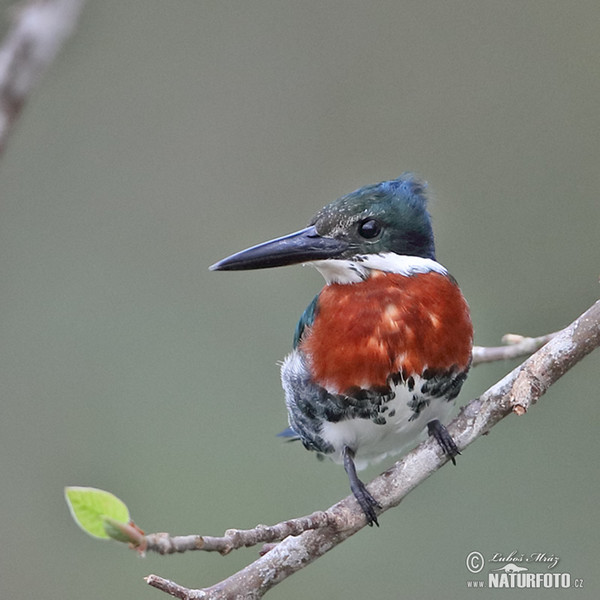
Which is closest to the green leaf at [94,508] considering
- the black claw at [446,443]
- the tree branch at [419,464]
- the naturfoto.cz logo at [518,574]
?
the tree branch at [419,464]

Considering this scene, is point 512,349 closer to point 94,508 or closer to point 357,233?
point 357,233

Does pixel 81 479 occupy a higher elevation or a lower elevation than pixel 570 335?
higher

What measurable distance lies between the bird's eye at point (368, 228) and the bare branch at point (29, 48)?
1.23m

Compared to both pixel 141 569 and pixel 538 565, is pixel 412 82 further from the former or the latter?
pixel 538 565

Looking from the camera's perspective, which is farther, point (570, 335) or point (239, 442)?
point (239, 442)

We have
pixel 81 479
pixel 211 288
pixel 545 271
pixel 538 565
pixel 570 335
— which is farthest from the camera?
pixel 211 288

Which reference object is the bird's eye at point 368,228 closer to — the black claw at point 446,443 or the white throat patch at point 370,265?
the white throat patch at point 370,265

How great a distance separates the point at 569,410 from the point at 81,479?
88.8 inches

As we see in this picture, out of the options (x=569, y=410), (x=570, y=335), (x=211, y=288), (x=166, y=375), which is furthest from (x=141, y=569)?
(x=570, y=335)

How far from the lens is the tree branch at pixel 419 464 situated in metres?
2.25

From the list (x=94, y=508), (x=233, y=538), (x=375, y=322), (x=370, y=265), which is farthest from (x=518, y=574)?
(x=94, y=508)

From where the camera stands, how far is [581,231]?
5137mm

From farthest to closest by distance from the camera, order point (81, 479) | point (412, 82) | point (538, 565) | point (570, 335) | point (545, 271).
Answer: point (412, 82) → point (545, 271) → point (81, 479) → point (538, 565) → point (570, 335)

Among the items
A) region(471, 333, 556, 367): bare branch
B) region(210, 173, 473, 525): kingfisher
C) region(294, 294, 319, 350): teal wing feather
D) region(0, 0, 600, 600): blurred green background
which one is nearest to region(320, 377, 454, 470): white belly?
region(210, 173, 473, 525): kingfisher
